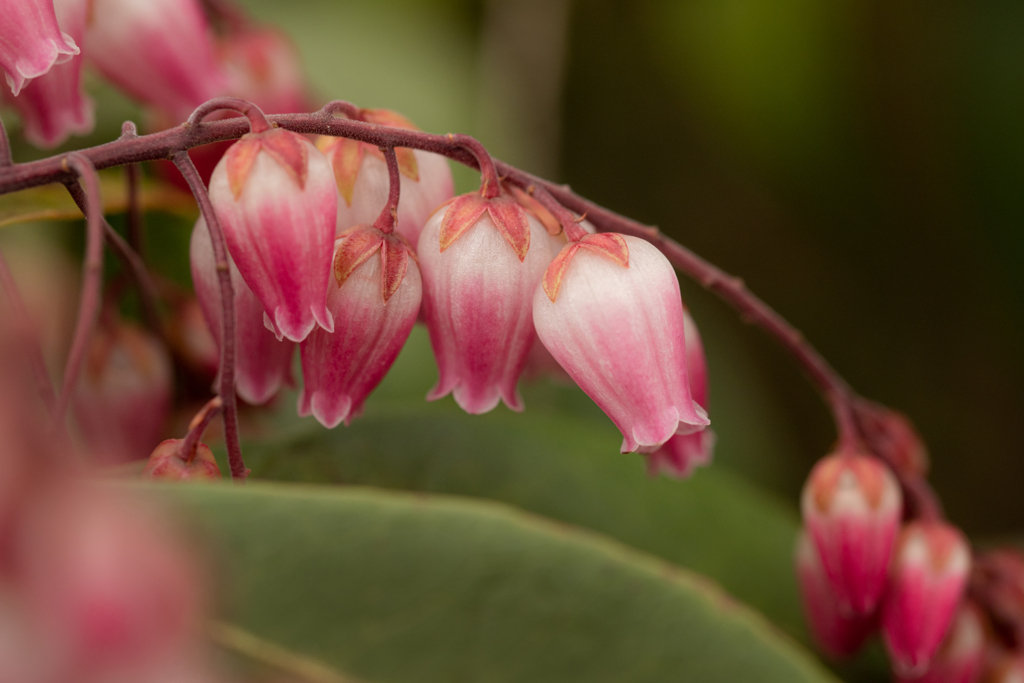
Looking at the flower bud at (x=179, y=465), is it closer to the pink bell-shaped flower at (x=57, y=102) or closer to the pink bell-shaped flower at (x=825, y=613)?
the pink bell-shaped flower at (x=57, y=102)

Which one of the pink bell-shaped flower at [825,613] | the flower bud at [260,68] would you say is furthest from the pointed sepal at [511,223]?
the flower bud at [260,68]

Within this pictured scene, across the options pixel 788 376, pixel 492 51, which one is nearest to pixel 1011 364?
pixel 788 376

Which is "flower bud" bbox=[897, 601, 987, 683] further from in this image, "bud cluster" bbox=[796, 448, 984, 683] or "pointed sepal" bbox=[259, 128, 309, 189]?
"pointed sepal" bbox=[259, 128, 309, 189]

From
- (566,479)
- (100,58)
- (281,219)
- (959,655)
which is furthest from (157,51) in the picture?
(959,655)

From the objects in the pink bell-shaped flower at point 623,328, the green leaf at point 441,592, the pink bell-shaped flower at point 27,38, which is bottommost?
the green leaf at point 441,592

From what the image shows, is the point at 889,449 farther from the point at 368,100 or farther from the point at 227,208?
the point at 368,100

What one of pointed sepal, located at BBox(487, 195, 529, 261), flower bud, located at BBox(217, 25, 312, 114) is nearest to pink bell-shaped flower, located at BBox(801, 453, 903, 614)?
pointed sepal, located at BBox(487, 195, 529, 261)
